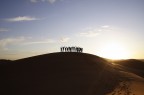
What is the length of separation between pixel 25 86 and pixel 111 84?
758cm

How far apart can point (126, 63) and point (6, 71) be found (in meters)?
40.4

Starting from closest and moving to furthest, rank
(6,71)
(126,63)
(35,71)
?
1. (35,71)
2. (6,71)
3. (126,63)

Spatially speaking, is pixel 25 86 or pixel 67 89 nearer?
pixel 67 89

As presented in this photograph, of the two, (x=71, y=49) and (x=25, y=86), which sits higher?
(x=71, y=49)

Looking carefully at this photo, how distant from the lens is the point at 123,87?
19.9m

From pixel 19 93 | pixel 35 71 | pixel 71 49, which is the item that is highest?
pixel 71 49

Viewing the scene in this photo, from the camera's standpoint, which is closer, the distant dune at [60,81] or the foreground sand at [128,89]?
the foreground sand at [128,89]

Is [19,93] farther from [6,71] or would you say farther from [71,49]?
[71,49]

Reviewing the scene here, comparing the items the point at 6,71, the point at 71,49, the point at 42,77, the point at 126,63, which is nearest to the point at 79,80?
the point at 42,77

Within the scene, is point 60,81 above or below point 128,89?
above

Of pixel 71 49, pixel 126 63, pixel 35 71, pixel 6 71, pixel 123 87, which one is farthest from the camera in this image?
pixel 126 63

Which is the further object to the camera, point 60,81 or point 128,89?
point 60,81

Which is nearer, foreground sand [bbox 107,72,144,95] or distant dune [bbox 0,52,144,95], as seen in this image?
foreground sand [bbox 107,72,144,95]

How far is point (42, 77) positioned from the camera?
22.3m
